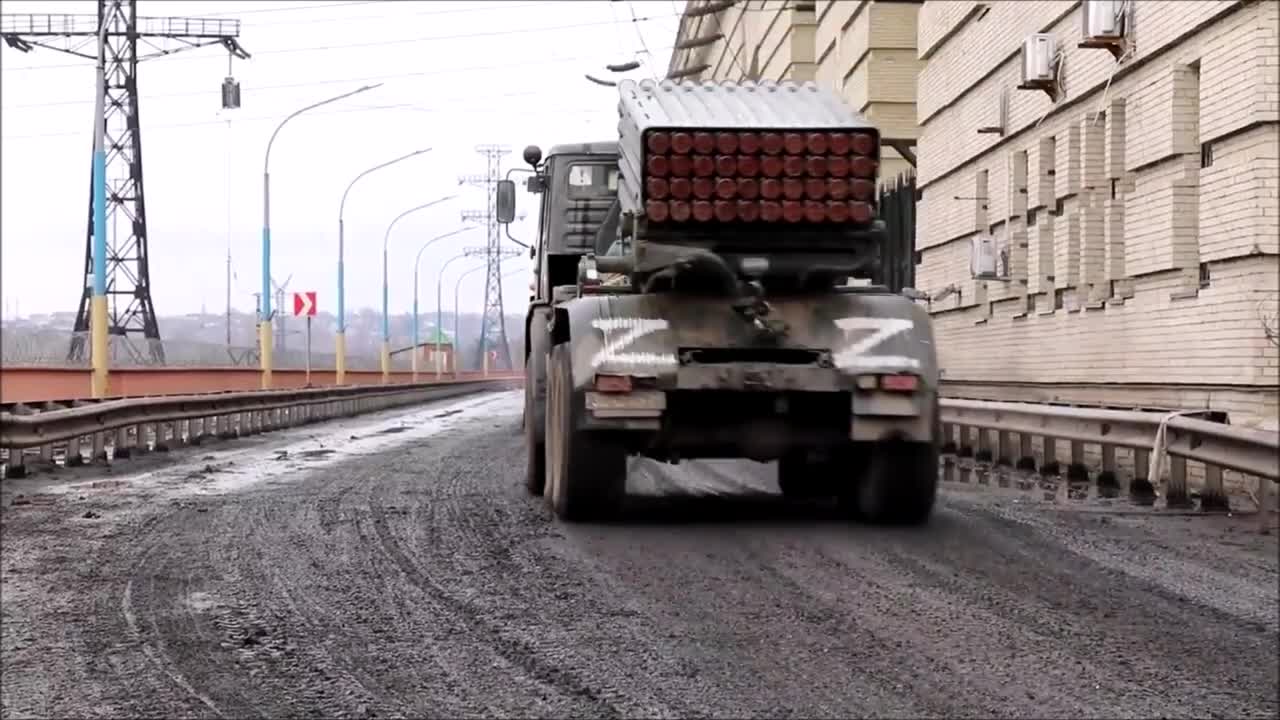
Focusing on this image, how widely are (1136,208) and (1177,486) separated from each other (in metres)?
2.33

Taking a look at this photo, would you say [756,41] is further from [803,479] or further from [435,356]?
[435,356]

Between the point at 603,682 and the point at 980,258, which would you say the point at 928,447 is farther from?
the point at 980,258

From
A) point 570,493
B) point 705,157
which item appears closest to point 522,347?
point 570,493

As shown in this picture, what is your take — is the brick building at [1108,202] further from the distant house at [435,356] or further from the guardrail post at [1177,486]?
the distant house at [435,356]

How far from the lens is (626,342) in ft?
27.9

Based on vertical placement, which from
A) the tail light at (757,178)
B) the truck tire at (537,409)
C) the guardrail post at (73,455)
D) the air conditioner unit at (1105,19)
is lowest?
the guardrail post at (73,455)

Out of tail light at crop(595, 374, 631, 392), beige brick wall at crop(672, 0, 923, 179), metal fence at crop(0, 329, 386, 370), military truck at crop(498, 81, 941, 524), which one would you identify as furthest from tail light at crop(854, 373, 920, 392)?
beige brick wall at crop(672, 0, 923, 179)

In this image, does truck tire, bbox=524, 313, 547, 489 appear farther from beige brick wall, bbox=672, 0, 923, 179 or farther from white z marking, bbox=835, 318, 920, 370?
beige brick wall, bbox=672, 0, 923, 179

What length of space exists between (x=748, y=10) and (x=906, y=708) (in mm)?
36690

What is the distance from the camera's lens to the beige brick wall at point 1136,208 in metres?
10.1

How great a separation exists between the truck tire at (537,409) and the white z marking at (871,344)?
2797 mm

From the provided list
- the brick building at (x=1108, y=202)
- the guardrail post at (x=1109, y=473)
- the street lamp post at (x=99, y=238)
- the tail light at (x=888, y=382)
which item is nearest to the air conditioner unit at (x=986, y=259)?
the brick building at (x=1108, y=202)

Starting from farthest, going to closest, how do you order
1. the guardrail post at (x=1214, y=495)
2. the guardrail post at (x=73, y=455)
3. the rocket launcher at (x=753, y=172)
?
the guardrail post at (x=73, y=455) → the guardrail post at (x=1214, y=495) → the rocket launcher at (x=753, y=172)

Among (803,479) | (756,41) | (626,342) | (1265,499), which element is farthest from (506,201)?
(756,41)
